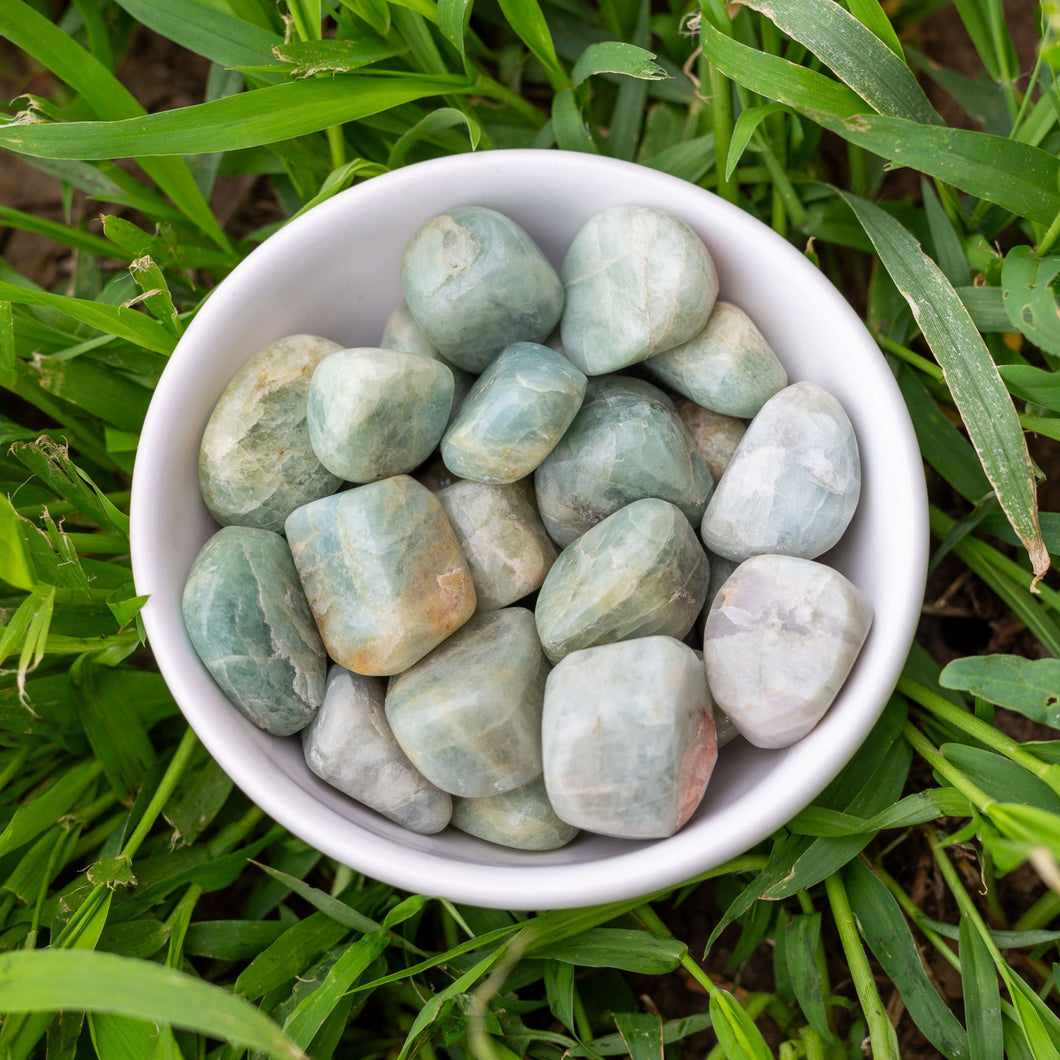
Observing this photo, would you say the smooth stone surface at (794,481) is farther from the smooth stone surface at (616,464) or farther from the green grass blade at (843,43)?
the green grass blade at (843,43)

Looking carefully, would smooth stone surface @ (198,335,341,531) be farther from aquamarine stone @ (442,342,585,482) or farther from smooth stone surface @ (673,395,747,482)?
smooth stone surface @ (673,395,747,482)

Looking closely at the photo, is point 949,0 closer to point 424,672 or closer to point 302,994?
point 424,672

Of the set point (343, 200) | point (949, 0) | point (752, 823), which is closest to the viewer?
point (752, 823)

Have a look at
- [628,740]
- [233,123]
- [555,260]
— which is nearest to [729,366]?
[555,260]

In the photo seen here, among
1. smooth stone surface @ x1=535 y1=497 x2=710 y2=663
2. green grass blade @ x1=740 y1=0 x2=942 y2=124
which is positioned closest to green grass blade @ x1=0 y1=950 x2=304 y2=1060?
smooth stone surface @ x1=535 y1=497 x2=710 y2=663

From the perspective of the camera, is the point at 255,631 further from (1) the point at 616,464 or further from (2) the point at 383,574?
(1) the point at 616,464

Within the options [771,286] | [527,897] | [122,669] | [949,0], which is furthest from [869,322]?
[122,669]
